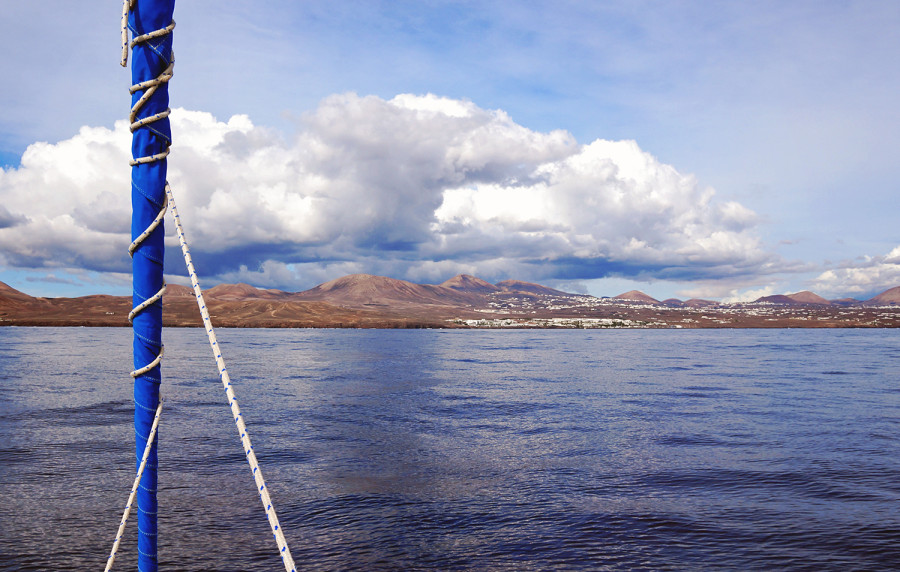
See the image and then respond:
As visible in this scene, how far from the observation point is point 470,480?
693 inches

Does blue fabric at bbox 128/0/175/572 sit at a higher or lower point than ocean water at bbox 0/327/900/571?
higher

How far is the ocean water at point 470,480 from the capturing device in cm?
1222

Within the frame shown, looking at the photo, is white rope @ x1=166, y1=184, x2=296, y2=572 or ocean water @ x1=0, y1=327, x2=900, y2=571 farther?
ocean water @ x1=0, y1=327, x2=900, y2=571

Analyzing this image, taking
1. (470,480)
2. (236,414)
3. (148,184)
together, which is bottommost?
(470,480)

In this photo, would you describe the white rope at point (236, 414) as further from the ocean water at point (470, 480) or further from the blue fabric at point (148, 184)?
the ocean water at point (470, 480)

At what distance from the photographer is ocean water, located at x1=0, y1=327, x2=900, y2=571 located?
12219 mm

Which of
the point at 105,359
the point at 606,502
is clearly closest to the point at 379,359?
the point at 105,359

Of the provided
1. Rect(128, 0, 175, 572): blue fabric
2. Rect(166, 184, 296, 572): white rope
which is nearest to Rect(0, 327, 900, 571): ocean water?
Rect(166, 184, 296, 572): white rope

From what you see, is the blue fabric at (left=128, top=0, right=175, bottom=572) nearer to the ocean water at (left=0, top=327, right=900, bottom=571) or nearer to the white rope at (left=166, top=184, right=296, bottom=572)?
the white rope at (left=166, top=184, right=296, bottom=572)

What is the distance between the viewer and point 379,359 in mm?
71688

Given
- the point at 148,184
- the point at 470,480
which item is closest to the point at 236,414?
the point at 148,184

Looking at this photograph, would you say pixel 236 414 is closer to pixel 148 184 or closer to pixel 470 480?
pixel 148 184

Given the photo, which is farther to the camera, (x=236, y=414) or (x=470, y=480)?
(x=470, y=480)

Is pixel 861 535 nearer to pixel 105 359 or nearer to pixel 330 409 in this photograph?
pixel 330 409
